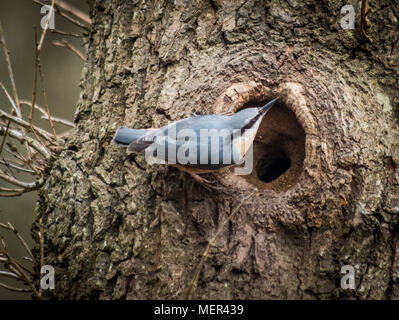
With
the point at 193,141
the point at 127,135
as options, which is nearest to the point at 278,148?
the point at 193,141

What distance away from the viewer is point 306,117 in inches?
93.1

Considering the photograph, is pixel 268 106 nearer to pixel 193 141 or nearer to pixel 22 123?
pixel 193 141

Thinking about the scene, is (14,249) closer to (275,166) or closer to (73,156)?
(73,156)

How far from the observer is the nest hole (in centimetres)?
262

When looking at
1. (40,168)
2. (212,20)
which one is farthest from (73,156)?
(212,20)

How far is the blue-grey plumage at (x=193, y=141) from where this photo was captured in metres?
2.19

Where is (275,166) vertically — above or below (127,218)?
above

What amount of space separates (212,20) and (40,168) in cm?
154

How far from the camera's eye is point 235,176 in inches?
97.0

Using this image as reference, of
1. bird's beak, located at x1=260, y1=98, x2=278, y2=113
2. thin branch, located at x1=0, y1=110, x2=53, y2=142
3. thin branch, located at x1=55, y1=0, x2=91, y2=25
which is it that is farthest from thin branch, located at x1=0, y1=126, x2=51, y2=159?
bird's beak, located at x1=260, y1=98, x2=278, y2=113

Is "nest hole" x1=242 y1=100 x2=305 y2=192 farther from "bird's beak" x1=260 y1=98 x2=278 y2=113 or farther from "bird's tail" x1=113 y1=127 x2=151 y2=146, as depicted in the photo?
"bird's tail" x1=113 y1=127 x2=151 y2=146

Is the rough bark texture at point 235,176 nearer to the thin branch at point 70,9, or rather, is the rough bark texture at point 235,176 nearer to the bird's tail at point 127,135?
the bird's tail at point 127,135

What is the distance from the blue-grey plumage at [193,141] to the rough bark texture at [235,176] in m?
0.16

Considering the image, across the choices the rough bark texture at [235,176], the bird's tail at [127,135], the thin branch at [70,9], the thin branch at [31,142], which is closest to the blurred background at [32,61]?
the thin branch at [70,9]
